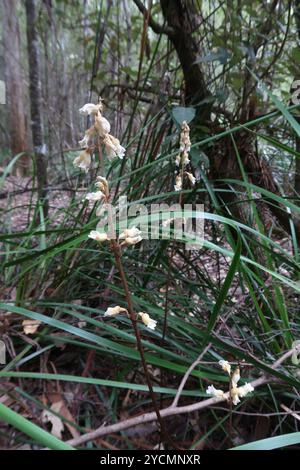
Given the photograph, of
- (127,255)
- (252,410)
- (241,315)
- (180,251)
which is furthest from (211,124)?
(252,410)

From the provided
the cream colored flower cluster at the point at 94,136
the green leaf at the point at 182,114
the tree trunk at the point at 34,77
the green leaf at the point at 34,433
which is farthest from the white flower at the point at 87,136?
the tree trunk at the point at 34,77

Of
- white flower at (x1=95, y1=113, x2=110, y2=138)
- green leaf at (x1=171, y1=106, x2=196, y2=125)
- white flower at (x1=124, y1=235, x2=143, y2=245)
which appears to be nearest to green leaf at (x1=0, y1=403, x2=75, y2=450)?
white flower at (x1=124, y1=235, x2=143, y2=245)

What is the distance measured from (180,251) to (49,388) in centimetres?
63

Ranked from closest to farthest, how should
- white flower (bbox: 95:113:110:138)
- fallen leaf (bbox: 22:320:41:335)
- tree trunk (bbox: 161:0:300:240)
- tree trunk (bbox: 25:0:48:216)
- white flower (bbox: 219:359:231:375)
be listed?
white flower (bbox: 95:113:110:138) < white flower (bbox: 219:359:231:375) < fallen leaf (bbox: 22:320:41:335) < tree trunk (bbox: 161:0:300:240) < tree trunk (bbox: 25:0:48:216)

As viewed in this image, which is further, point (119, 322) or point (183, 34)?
point (183, 34)

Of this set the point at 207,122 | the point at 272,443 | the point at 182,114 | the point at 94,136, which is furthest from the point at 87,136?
the point at 207,122

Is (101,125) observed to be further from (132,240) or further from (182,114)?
(182,114)

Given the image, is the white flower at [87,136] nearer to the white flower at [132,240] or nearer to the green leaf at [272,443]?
the white flower at [132,240]

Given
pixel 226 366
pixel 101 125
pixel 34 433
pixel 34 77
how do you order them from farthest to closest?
pixel 34 77
pixel 226 366
pixel 101 125
pixel 34 433

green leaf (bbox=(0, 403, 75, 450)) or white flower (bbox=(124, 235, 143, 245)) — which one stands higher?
white flower (bbox=(124, 235, 143, 245))

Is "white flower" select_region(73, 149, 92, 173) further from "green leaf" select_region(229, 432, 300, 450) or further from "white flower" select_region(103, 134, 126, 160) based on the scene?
"green leaf" select_region(229, 432, 300, 450)

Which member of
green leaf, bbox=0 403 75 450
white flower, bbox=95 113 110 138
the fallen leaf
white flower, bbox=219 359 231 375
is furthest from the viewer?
the fallen leaf

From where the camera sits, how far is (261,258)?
1.23 metres
